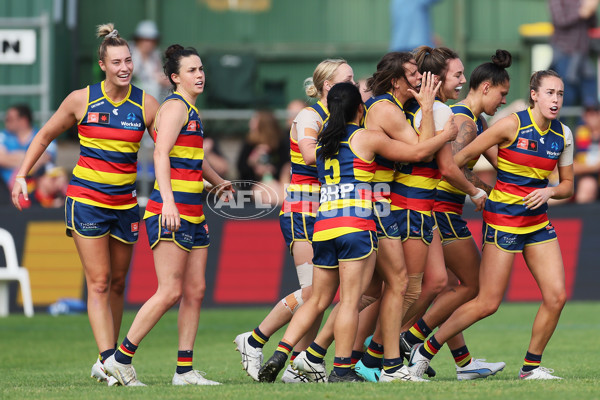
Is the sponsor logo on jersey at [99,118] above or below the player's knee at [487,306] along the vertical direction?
above

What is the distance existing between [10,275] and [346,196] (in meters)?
7.89

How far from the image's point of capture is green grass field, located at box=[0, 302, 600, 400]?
6.56 meters

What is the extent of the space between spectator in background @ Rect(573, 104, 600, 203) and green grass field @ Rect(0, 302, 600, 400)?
1912mm

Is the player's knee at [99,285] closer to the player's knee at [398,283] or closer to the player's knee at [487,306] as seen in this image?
the player's knee at [398,283]

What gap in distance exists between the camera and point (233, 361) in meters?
9.53

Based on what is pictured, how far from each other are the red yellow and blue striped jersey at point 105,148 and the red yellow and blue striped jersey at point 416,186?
1.88m

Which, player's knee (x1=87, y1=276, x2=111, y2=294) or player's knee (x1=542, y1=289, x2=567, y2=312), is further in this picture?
player's knee (x1=87, y1=276, x2=111, y2=294)

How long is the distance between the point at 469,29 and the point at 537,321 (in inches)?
547

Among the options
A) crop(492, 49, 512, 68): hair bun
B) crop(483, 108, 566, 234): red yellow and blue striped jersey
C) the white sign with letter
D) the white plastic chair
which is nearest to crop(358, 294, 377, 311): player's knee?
crop(483, 108, 566, 234): red yellow and blue striped jersey

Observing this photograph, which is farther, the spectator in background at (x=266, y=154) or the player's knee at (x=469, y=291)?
the spectator in background at (x=266, y=154)

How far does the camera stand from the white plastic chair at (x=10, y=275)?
1386 cm

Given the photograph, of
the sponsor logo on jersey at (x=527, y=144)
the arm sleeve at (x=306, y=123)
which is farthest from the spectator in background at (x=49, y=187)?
the sponsor logo on jersey at (x=527, y=144)

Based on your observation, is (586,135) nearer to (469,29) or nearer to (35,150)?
(469,29)

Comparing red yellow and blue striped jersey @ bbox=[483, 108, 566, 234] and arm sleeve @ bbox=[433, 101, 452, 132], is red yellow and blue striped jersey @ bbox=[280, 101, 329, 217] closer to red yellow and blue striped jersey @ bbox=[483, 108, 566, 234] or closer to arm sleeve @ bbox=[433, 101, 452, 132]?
arm sleeve @ bbox=[433, 101, 452, 132]
